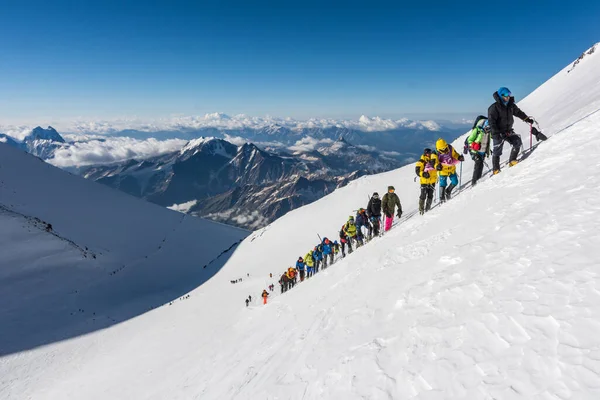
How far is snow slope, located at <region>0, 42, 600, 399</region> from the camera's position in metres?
3.86

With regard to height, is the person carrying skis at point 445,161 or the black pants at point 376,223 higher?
the person carrying skis at point 445,161

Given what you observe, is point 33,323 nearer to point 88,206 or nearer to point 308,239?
point 308,239

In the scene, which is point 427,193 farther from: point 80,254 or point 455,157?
point 80,254

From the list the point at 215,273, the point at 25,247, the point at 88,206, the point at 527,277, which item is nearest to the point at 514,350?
the point at 527,277

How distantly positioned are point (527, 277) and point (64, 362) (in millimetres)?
27023

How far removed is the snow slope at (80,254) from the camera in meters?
30.9

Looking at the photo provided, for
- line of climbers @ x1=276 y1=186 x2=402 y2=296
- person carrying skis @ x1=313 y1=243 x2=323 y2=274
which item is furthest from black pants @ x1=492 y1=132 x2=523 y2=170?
person carrying skis @ x1=313 y1=243 x2=323 y2=274

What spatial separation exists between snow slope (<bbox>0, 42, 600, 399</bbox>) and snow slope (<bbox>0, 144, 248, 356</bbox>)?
757 inches

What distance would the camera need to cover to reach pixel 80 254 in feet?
148

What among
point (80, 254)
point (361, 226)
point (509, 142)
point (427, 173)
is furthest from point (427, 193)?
point (80, 254)

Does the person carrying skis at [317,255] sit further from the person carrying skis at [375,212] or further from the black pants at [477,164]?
the black pants at [477,164]

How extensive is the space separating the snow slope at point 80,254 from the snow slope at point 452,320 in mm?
19231

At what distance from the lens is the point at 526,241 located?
6.05m

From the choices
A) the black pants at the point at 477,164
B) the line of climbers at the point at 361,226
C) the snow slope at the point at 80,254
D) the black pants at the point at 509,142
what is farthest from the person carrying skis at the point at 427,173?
the snow slope at the point at 80,254
